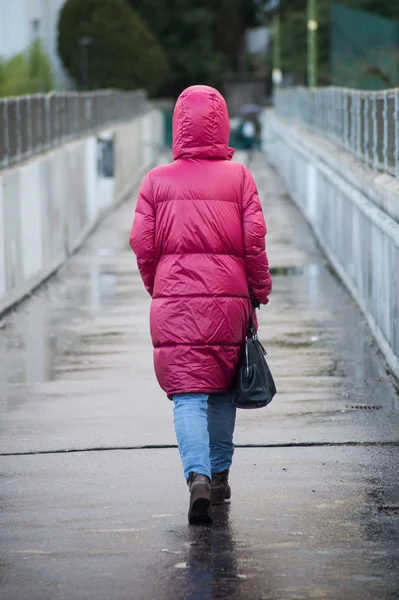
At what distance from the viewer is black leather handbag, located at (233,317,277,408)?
6.38 m

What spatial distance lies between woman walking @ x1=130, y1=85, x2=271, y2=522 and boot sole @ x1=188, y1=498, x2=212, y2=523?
1 centimetres

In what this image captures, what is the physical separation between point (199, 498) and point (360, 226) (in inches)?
285

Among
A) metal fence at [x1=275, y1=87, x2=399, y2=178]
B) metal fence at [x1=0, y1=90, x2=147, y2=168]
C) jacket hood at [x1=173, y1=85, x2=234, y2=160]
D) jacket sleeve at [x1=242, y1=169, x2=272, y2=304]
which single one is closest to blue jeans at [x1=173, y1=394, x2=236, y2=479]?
jacket sleeve at [x1=242, y1=169, x2=272, y2=304]

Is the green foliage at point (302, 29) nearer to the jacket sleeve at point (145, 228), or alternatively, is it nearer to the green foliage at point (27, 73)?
the green foliage at point (27, 73)

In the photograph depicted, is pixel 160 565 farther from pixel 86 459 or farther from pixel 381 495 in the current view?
pixel 86 459

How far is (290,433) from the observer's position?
8.16 m

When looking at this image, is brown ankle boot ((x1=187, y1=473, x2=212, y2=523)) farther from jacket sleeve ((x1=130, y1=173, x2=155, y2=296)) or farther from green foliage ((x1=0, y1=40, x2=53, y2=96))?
green foliage ((x1=0, y1=40, x2=53, y2=96))

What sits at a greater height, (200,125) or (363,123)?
(200,125)

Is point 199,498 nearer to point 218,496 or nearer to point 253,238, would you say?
point 218,496

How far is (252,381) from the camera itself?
6391 millimetres

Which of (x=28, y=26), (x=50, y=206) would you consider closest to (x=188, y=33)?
(x=28, y=26)

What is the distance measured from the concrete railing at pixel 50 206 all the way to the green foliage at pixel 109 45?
35.3m

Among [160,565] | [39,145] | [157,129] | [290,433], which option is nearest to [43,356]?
[290,433]

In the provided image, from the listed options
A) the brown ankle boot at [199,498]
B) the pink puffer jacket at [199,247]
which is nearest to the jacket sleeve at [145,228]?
the pink puffer jacket at [199,247]
